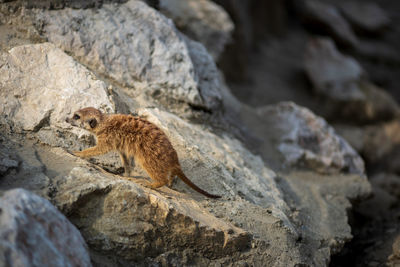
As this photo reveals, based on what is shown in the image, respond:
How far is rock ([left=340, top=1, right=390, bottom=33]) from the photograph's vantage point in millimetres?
10477

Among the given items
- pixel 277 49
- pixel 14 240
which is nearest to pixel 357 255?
pixel 14 240

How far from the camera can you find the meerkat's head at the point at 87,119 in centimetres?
304

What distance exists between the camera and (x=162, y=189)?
3.10m

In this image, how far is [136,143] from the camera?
3021mm

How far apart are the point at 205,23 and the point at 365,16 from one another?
257 inches

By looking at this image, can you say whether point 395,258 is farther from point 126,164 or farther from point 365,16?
point 365,16

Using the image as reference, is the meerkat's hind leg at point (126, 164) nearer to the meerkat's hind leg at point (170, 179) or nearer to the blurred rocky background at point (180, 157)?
the blurred rocky background at point (180, 157)

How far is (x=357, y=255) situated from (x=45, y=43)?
3.87 meters

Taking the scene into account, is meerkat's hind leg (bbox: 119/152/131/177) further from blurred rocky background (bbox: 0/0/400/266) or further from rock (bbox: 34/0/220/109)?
rock (bbox: 34/0/220/109)

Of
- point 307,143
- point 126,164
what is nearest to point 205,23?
point 307,143

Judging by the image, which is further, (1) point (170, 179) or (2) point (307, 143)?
(2) point (307, 143)

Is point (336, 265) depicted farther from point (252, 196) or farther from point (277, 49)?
point (277, 49)

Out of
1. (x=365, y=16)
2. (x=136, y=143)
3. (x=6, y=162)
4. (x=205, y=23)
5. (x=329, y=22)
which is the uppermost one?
(x=365, y=16)

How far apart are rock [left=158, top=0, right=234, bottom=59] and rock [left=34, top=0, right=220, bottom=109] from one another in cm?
173
